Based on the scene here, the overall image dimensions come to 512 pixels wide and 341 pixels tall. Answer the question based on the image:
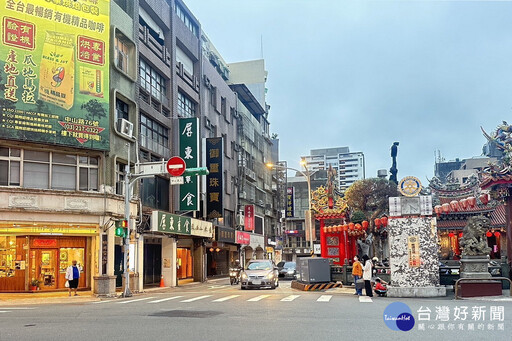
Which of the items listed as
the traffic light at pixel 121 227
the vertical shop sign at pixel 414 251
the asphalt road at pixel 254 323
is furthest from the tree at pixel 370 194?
the asphalt road at pixel 254 323

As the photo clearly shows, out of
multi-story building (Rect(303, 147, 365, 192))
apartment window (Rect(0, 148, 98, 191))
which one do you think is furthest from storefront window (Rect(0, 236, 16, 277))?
multi-story building (Rect(303, 147, 365, 192))

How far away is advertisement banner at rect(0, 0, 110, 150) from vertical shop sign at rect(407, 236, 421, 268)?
642 inches

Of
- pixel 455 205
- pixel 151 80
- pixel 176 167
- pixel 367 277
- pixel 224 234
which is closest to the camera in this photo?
pixel 367 277

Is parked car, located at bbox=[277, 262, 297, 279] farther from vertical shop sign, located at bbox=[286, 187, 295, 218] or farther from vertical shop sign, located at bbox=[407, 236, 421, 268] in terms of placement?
vertical shop sign, located at bbox=[286, 187, 295, 218]

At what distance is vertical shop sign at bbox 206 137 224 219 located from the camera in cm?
4388

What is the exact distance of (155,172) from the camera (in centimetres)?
2694

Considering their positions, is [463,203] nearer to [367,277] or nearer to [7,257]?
[367,277]

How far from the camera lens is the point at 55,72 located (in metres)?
26.3

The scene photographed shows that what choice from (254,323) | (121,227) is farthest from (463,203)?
(121,227)

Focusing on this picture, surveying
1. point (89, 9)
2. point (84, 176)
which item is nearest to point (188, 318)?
point (84, 176)

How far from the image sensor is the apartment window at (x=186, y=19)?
148ft

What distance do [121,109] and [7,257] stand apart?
34.0 feet

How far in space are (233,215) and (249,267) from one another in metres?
27.2

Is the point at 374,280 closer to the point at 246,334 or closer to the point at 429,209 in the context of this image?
the point at 429,209
